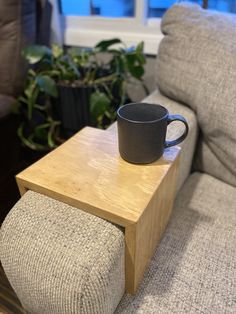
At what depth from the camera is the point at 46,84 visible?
1.12 meters

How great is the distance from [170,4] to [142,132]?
1058mm

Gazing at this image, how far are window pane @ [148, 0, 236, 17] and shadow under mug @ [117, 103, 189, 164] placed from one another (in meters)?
0.87

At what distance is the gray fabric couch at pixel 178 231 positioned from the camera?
430mm

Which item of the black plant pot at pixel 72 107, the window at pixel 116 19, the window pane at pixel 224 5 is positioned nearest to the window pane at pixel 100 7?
the window at pixel 116 19

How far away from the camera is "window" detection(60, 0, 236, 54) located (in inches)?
50.4

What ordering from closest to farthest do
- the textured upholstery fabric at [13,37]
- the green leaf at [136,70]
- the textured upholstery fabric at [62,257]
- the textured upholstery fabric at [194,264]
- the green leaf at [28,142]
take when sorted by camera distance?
the textured upholstery fabric at [62,257], the textured upholstery fabric at [194,264], the textured upholstery fabric at [13,37], the green leaf at [136,70], the green leaf at [28,142]

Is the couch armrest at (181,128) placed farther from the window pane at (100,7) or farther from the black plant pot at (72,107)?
the window pane at (100,7)

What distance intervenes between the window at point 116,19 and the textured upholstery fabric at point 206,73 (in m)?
0.46

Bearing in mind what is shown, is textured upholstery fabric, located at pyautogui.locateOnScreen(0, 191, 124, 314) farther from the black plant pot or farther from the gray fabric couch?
the black plant pot

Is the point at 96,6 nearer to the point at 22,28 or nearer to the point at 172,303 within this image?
the point at 22,28

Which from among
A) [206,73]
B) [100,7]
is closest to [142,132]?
[206,73]

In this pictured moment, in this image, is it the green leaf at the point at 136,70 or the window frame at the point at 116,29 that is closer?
the green leaf at the point at 136,70

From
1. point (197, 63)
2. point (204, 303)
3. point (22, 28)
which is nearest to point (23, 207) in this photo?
point (204, 303)

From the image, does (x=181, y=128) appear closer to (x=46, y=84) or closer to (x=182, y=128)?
(x=182, y=128)
